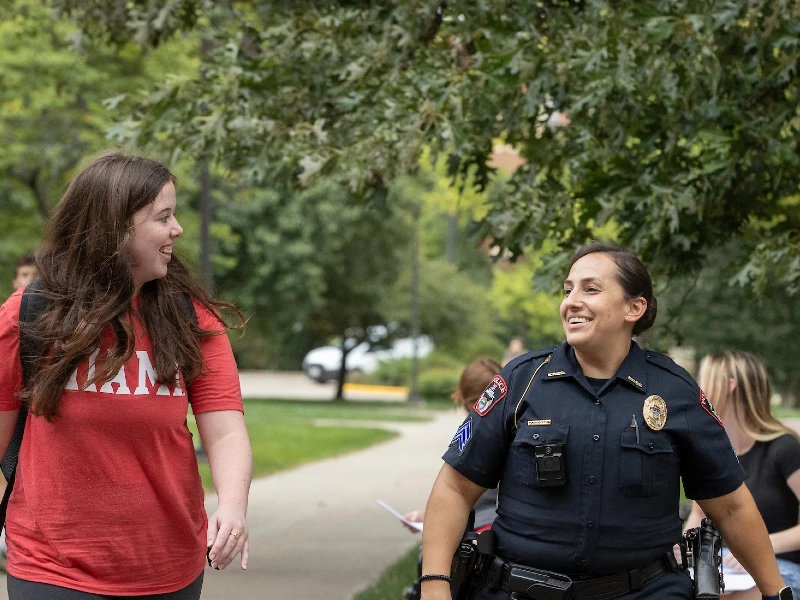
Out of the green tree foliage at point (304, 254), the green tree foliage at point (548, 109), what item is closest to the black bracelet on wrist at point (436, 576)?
the green tree foliage at point (548, 109)

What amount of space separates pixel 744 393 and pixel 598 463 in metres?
1.87

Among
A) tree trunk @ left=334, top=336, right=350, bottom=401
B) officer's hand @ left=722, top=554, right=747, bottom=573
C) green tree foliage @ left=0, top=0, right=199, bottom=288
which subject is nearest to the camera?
officer's hand @ left=722, top=554, right=747, bottom=573

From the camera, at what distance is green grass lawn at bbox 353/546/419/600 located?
723 cm

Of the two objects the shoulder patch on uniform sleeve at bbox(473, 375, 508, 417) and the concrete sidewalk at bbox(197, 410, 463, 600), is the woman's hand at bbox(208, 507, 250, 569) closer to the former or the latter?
the shoulder patch on uniform sleeve at bbox(473, 375, 508, 417)

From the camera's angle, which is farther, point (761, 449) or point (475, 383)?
point (475, 383)

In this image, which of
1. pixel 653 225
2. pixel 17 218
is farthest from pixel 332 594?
pixel 17 218

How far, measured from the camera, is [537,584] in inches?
125

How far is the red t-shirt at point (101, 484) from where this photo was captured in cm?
287

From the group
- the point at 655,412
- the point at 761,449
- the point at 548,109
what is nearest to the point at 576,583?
the point at 655,412

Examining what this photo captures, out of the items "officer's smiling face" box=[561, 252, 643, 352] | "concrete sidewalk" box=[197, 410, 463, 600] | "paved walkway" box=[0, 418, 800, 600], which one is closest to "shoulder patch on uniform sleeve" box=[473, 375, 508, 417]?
"officer's smiling face" box=[561, 252, 643, 352]

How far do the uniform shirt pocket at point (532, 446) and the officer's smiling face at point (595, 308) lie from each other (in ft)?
0.85

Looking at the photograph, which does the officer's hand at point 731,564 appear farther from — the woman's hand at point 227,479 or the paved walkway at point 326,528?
the paved walkway at point 326,528

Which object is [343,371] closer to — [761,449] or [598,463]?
[761,449]

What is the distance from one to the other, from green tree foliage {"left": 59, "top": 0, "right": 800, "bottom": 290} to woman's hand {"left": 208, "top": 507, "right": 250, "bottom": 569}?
3.31 meters
